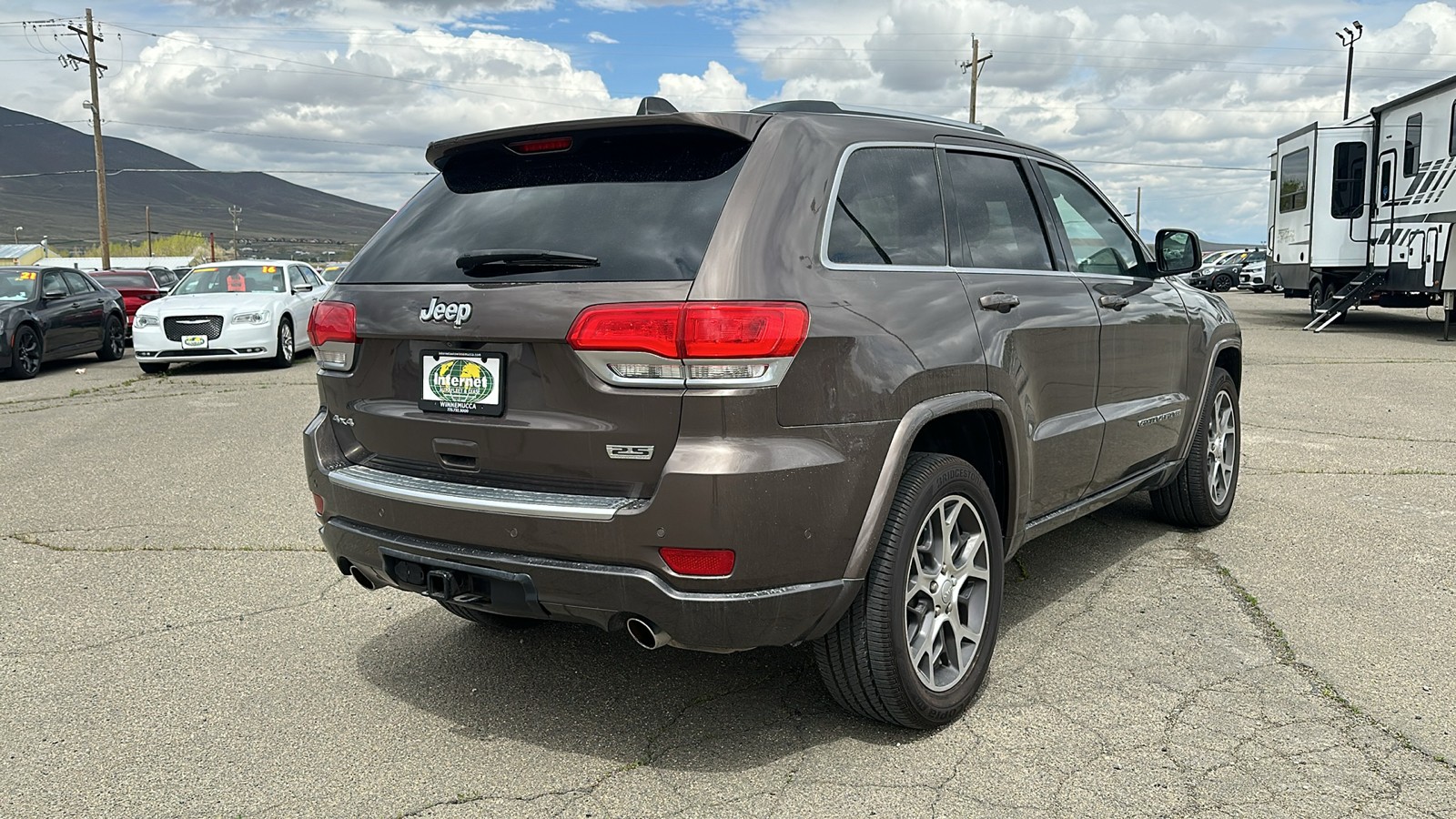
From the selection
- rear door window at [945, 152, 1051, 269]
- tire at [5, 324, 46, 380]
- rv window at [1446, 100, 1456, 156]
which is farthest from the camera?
rv window at [1446, 100, 1456, 156]

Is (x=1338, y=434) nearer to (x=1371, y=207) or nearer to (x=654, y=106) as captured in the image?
(x=654, y=106)

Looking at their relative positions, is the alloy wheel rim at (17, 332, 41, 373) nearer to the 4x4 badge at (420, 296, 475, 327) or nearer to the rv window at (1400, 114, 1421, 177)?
the 4x4 badge at (420, 296, 475, 327)

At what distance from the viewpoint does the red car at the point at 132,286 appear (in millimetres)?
24969

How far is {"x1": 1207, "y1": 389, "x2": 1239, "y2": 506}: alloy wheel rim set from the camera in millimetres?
5699

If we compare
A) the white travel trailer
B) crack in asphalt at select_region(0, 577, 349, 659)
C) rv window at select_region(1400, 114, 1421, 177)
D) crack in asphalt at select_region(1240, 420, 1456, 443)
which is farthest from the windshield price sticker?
rv window at select_region(1400, 114, 1421, 177)

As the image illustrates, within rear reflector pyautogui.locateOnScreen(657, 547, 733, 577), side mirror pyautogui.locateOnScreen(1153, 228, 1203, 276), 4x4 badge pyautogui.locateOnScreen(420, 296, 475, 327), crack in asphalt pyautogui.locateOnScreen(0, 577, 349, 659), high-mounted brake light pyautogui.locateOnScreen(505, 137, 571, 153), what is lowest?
crack in asphalt pyautogui.locateOnScreen(0, 577, 349, 659)

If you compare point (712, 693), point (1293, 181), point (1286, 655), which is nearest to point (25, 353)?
point (712, 693)

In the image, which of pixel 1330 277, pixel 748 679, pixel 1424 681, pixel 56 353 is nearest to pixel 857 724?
pixel 748 679

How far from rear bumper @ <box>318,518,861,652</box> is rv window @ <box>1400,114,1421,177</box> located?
18163mm

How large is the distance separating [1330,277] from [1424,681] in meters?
19.3

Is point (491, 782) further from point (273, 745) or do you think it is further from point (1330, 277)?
point (1330, 277)

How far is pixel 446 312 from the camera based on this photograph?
321 cm

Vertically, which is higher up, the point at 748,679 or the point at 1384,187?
the point at 1384,187

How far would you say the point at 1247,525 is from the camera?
5.85 meters
